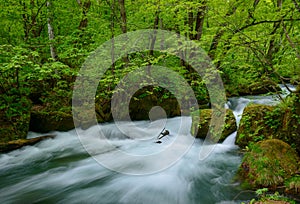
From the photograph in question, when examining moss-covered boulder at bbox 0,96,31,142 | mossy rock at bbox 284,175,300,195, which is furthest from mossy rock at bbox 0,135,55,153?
mossy rock at bbox 284,175,300,195

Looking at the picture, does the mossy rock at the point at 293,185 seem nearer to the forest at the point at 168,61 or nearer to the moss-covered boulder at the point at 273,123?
the forest at the point at 168,61

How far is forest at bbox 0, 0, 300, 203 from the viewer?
4527mm

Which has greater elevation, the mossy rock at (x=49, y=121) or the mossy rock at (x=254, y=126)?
the mossy rock at (x=254, y=126)

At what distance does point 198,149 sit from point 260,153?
2.36 m

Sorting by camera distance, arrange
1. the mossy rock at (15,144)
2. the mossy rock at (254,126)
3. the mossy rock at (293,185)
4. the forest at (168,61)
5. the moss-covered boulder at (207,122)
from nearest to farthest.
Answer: the mossy rock at (293,185)
the forest at (168,61)
the mossy rock at (254,126)
the mossy rock at (15,144)
the moss-covered boulder at (207,122)

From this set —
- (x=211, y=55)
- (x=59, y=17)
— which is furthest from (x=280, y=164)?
(x=59, y=17)

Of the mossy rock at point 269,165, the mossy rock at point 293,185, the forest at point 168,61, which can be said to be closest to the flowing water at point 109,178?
the mossy rock at point 269,165

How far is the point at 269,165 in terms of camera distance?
407 centimetres

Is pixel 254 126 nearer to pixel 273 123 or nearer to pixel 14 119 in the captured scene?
pixel 273 123

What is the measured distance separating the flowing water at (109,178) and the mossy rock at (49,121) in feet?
2.35

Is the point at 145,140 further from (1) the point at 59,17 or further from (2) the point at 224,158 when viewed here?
A: (1) the point at 59,17

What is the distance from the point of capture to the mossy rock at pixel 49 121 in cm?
771

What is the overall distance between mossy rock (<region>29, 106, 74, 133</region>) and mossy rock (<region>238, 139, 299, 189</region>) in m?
6.22

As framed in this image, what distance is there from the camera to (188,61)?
23.4 feet
